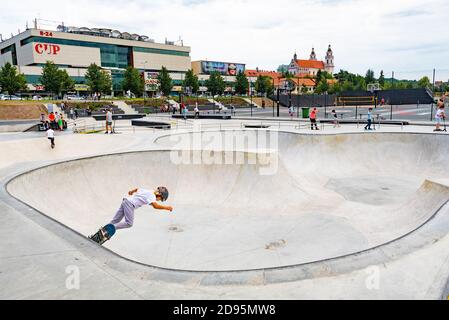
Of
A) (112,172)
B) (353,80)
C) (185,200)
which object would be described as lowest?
(185,200)

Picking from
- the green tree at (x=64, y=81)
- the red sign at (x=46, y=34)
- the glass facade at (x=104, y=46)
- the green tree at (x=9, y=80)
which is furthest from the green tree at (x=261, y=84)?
the green tree at (x=9, y=80)

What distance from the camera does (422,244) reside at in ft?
18.6

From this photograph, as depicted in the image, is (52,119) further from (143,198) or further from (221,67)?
(221,67)

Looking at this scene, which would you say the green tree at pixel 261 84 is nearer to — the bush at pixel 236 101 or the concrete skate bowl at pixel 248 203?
the bush at pixel 236 101

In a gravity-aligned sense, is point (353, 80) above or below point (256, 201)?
above

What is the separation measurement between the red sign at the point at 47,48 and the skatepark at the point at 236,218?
221ft

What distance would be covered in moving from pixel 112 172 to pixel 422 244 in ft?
36.4

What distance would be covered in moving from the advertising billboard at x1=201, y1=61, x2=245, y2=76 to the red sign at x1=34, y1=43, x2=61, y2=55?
51.2 metres

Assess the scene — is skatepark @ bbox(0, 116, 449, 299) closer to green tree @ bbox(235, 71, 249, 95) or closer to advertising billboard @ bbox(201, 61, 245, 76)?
green tree @ bbox(235, 71, 249, 95)

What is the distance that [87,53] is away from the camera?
271ft

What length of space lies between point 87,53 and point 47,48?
914cm

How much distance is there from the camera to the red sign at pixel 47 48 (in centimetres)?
7450
